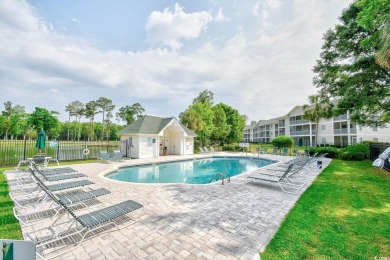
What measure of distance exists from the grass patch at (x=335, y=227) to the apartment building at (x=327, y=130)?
25.9 m

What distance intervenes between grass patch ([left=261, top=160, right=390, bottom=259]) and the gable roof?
16817 mm

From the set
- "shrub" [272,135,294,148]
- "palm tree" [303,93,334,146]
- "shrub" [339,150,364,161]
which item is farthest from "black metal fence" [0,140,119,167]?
"palm tree" [303,93,334,146]

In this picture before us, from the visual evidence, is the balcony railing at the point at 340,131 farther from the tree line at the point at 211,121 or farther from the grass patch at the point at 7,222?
the grass patch at the point at 7,222

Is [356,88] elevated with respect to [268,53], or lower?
lower

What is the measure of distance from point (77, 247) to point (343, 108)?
18.7 m

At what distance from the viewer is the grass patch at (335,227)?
12.4 feet

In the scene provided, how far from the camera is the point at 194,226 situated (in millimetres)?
4723

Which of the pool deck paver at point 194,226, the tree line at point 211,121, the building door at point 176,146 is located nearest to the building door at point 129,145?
the building door at point 176,146

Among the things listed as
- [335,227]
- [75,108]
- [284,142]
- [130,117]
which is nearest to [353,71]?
[335,227]

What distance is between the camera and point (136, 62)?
632 inches

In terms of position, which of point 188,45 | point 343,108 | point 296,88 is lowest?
point 343,108

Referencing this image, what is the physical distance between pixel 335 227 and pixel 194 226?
3.80m

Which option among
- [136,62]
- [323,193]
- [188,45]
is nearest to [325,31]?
[188,45]

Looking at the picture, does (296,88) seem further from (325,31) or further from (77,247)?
(77,247)
